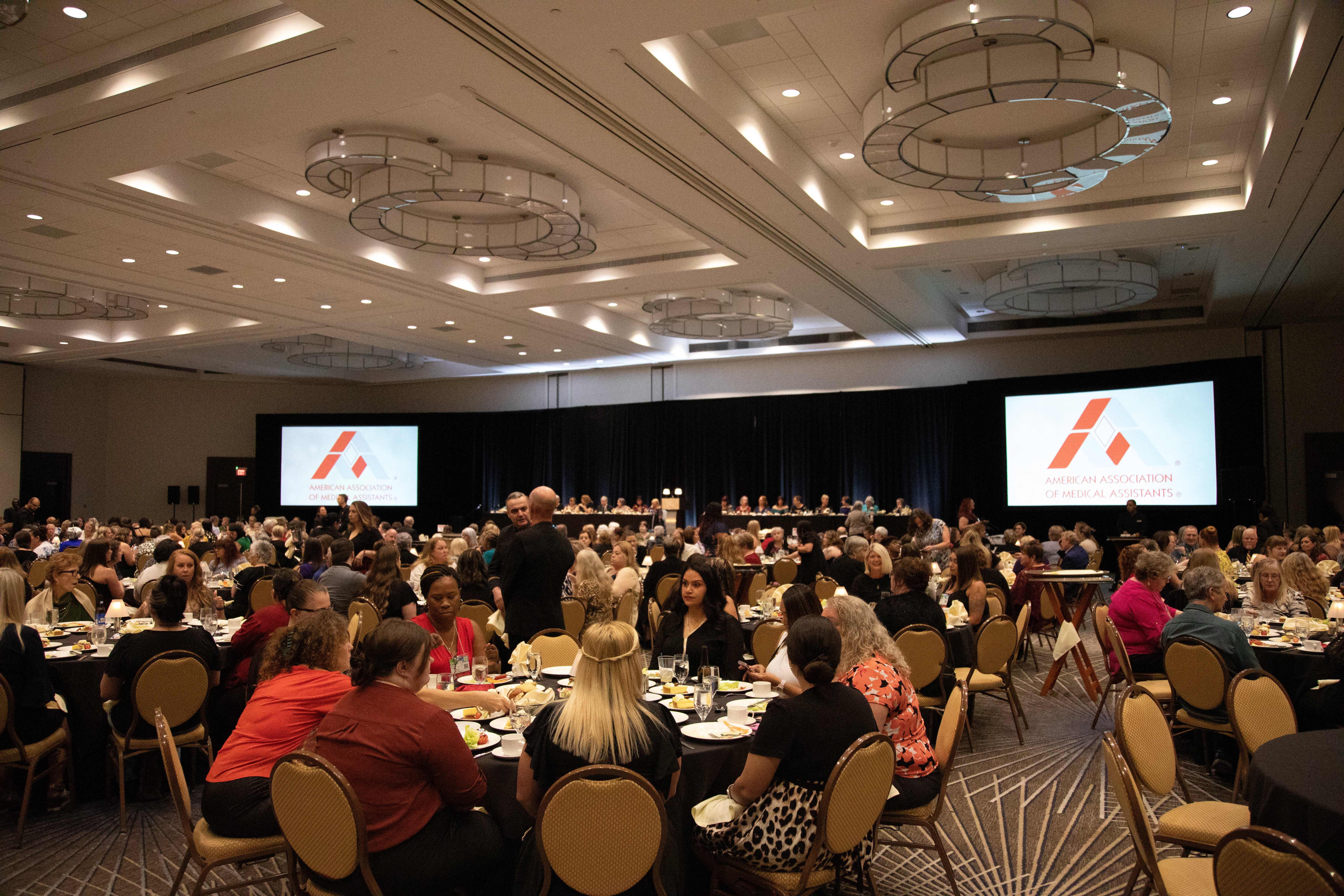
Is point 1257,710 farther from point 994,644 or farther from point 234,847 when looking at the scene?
point 234,847

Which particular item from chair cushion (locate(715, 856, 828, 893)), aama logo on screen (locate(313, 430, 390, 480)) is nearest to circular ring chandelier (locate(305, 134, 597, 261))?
chair cushion (locate(715, 856, 828, 893))

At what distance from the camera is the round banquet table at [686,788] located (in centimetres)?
321

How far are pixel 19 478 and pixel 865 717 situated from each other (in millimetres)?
21238

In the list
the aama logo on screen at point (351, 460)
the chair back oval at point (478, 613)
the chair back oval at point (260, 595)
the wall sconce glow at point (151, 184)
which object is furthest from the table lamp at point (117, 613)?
the aama logo on screen at point (351, 460)

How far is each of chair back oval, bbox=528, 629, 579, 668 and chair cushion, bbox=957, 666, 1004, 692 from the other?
104 inches

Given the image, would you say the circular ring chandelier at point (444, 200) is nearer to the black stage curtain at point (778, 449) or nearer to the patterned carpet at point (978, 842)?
→ the patterned carpet at point (978, 842)

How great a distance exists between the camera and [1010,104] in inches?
279

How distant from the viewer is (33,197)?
8289 millimetres

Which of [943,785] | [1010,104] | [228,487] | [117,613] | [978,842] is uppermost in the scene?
[1010,104]

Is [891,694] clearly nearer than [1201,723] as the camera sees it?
Yes

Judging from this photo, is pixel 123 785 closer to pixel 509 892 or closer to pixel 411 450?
pixel 509 892

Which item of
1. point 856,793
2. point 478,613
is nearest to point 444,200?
point 478,613

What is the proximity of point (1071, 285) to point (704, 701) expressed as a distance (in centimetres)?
1047

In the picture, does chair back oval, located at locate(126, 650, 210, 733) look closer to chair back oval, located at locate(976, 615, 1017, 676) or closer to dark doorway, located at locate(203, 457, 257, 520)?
chair back oval, located at locate(976, 615, 1017, 676)
